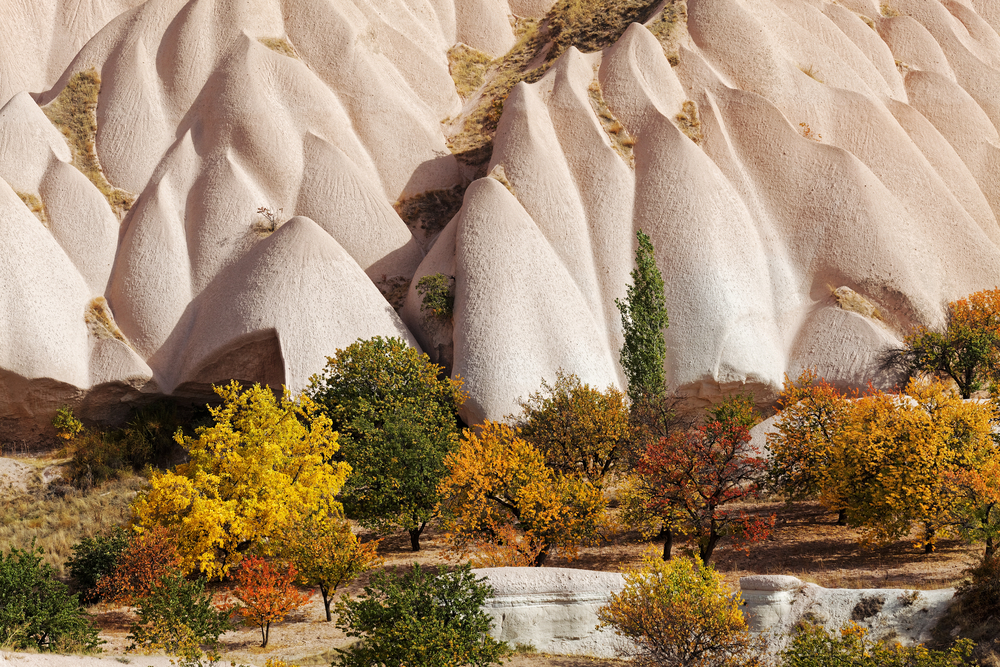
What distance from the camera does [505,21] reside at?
47.8 metres

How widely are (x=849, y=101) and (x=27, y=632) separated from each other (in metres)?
35.0

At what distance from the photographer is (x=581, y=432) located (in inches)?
1001

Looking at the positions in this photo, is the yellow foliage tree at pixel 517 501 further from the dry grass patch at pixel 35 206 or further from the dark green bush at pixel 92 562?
the dry grass patch at pixel 35 206

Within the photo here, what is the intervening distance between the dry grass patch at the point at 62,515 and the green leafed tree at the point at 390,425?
5.99 meters

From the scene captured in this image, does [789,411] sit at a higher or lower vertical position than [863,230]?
lower

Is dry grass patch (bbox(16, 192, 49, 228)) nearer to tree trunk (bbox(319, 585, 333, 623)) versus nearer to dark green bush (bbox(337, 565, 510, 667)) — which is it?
tree trunk (bbox(319, 585, 333, 623))

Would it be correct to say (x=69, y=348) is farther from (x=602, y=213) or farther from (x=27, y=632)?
(x=602, y=213)

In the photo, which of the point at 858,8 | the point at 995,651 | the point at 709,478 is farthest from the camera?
the point at 858,8

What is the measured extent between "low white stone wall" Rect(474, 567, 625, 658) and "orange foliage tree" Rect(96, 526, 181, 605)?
722 centimetres

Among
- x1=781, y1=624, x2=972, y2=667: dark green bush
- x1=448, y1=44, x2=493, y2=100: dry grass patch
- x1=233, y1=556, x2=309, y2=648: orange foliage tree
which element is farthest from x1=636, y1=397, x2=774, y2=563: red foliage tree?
x1=448, y1=44, x2=493, y2=100: dry grass patch

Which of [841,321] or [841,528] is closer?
[841,528]

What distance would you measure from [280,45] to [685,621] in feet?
108

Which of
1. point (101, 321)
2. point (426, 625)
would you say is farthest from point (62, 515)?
point (426, 625)

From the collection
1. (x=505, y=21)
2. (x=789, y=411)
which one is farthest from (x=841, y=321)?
(x=505, y=21)
